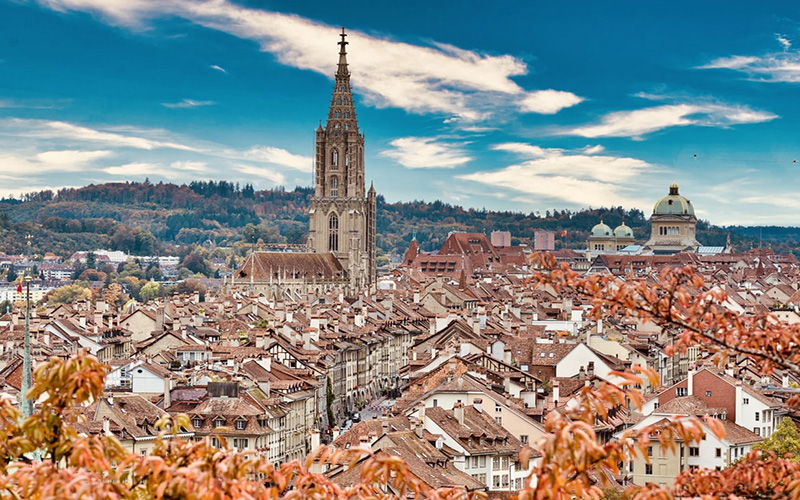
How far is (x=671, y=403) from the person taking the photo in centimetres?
6166

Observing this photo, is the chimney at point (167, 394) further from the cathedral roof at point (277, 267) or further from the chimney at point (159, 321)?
the cathedral roof at point (277, 267)

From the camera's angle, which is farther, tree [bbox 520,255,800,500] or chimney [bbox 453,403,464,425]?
chimney [bbox 453,403,464,425]

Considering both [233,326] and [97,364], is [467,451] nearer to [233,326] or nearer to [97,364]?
[97,364]

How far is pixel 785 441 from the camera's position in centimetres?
5303

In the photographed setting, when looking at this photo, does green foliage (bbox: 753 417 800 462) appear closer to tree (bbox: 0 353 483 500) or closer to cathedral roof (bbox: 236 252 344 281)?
tree (bbox: 0 353 483 500)

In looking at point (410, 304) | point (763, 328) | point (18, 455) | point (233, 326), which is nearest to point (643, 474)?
point (763, 328)

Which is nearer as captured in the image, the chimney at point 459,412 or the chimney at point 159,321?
the chimney at point 459,412

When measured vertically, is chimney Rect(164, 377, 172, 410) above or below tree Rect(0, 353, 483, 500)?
below

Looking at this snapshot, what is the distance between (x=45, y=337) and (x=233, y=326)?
2182cm

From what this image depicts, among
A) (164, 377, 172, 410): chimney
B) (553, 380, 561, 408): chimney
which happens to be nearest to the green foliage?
(553, 380, 561, 408): chimney

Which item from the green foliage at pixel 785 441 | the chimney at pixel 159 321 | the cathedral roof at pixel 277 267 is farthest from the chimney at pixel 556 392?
the cathedral roof at pixel 277 267

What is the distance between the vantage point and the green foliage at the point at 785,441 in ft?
171

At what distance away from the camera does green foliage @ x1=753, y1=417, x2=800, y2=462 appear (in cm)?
5197

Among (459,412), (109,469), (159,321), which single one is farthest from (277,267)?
(109,469)
